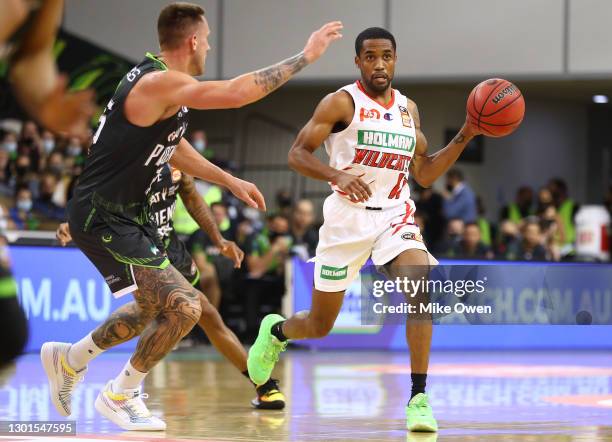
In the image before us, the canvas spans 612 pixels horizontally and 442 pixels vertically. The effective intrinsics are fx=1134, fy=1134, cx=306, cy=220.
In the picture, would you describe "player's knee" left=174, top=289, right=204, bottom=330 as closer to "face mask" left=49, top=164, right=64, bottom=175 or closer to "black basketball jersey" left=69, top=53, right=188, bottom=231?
"black basketball jersey" left=69, top=53, right=188, bottom=231

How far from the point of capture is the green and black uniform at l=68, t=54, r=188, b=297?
624 centimetres

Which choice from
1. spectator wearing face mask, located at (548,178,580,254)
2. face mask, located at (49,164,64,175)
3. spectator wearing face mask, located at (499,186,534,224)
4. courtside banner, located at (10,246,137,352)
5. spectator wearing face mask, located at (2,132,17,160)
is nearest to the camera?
courtside banner, located at (10,246,137,352)

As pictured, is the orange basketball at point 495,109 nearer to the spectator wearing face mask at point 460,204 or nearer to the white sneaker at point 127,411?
the white sneaker at point 127,411

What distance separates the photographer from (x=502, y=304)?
289 inches

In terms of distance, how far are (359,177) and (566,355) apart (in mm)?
7959

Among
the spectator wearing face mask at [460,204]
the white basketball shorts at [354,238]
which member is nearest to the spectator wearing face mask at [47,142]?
the spectator wearing face mask at [460,204]

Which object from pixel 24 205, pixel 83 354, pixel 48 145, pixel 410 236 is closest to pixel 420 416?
pixel 410 236

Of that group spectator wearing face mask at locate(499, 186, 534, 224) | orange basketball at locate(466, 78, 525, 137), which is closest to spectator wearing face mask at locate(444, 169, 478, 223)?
spectator wearing face mask at locate(499, 186, 534, 224)

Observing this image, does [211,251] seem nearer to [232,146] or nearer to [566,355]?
[566,355]

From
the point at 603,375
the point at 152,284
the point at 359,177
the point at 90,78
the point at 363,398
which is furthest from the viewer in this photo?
the point at 90,78

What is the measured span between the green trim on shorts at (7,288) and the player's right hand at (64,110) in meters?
0.56

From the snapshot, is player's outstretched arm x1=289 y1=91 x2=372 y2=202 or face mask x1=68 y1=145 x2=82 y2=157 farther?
face mask x1=68 y1=145 x2=82 y2=157

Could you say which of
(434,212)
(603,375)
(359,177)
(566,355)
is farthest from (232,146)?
(359,177)

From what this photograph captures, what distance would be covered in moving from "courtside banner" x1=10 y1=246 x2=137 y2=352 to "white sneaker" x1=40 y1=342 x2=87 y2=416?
5.87 m
